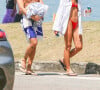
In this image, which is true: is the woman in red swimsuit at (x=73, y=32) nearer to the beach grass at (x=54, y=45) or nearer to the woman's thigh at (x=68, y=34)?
the woman's thigh at (x=68, y=34)

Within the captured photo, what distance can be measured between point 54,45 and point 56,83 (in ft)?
13.5

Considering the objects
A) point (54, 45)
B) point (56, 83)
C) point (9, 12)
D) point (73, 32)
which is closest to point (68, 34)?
point (73, 32)

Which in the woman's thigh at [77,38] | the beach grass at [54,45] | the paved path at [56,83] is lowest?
the beach grass at [54,45]

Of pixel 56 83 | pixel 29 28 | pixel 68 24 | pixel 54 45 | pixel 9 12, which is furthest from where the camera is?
pixel 9 12

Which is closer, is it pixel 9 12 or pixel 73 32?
pixel 73 32

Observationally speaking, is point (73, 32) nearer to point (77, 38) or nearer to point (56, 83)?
point (77, 38)

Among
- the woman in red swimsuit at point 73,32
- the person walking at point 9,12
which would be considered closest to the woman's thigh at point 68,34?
the woman in red swimsuit at point 73,32

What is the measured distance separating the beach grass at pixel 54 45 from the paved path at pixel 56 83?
231 cm

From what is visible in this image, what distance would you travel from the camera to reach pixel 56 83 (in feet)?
26.8

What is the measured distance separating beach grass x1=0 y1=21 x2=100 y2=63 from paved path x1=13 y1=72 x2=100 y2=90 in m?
2.31

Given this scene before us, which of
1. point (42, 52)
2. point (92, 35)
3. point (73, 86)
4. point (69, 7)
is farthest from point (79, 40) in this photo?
point (92, 35)

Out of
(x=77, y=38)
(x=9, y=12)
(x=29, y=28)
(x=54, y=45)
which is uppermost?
(x=29, y=28)

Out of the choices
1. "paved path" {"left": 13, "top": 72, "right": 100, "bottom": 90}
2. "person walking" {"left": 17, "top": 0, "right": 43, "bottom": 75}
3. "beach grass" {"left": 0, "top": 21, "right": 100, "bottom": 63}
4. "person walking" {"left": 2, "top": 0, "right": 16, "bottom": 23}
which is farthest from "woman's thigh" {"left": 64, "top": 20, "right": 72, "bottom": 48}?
"person walking" {"left": 2, "top": 0, "right": 16, "bottom": 23}

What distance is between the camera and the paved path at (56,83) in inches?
313
